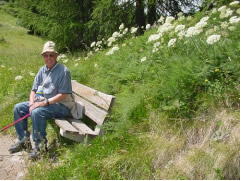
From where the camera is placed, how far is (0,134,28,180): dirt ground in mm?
4211

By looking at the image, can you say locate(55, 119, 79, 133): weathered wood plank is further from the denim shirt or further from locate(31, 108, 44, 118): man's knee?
the denim shirt

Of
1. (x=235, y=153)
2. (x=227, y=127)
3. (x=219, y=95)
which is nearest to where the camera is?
(x=235, y=153)

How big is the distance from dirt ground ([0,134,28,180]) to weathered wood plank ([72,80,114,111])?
53.9 inches

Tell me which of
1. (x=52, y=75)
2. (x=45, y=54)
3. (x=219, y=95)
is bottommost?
(x=219, y=95)

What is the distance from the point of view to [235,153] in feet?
10.2

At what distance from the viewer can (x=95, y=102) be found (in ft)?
Result: 16.4

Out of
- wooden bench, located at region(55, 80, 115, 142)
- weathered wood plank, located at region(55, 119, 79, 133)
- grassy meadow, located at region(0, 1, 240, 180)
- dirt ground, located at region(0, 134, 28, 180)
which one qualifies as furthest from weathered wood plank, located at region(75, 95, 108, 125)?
dirt ground, located at region(0, 134, 28, 180)

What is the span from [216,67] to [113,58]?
3.06 metres

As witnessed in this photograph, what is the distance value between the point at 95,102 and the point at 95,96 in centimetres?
12

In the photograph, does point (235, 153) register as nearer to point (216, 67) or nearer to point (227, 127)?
point (227, 127)

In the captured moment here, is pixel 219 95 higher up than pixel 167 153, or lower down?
higher up

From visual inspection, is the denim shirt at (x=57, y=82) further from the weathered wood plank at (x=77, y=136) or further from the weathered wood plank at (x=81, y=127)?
the weathered wood plank at (x=77, y=136)

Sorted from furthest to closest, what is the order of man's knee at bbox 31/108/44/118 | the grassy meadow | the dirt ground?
man's knee at bbox 31/108/44/118
the dirt ground
the grassy meadow

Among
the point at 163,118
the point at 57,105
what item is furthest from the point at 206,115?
the point at 57,105
